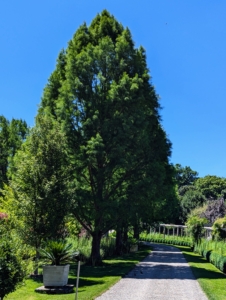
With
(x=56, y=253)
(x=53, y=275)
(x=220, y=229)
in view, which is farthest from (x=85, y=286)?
(x=220, y=229)

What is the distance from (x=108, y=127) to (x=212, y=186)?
75756mm

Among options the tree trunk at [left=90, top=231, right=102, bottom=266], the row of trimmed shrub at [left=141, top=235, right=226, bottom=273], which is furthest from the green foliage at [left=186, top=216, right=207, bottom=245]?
the tree trunk at [left=90, top=231, right=102, bottom=266]

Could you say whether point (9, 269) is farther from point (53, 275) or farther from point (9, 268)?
point (53, 275)

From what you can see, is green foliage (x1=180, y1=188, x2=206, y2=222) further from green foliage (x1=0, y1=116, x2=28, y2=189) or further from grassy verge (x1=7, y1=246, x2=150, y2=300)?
grassy verge (x1=7, y1=246, x2=150, y2=300)

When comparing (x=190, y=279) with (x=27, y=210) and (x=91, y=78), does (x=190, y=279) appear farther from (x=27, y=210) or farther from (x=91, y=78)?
(x=91, y=78)

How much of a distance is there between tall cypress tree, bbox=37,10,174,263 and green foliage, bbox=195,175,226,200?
236 ft

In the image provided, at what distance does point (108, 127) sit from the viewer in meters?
17.5

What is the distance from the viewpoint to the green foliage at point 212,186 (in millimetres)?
87938

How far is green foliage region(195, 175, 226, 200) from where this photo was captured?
87938mm

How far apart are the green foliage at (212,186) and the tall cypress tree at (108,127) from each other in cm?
7205

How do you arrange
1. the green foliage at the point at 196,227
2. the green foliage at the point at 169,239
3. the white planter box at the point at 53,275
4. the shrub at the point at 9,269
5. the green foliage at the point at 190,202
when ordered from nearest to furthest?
the shrub at the point at 9,269
the white planter box at the point at 53,275
the green foliage at the point at 196,227
the green foliage at the point at 169,239
the green foliage at the point at 190,202

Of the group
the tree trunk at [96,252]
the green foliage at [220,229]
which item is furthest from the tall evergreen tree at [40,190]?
the green foliage at [220,229]

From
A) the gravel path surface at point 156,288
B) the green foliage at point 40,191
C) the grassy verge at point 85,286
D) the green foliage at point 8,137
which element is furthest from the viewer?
the green foliage at point 8,137

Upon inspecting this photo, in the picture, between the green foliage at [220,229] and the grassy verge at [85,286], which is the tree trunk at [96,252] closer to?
the grassy verge at [85,286]
